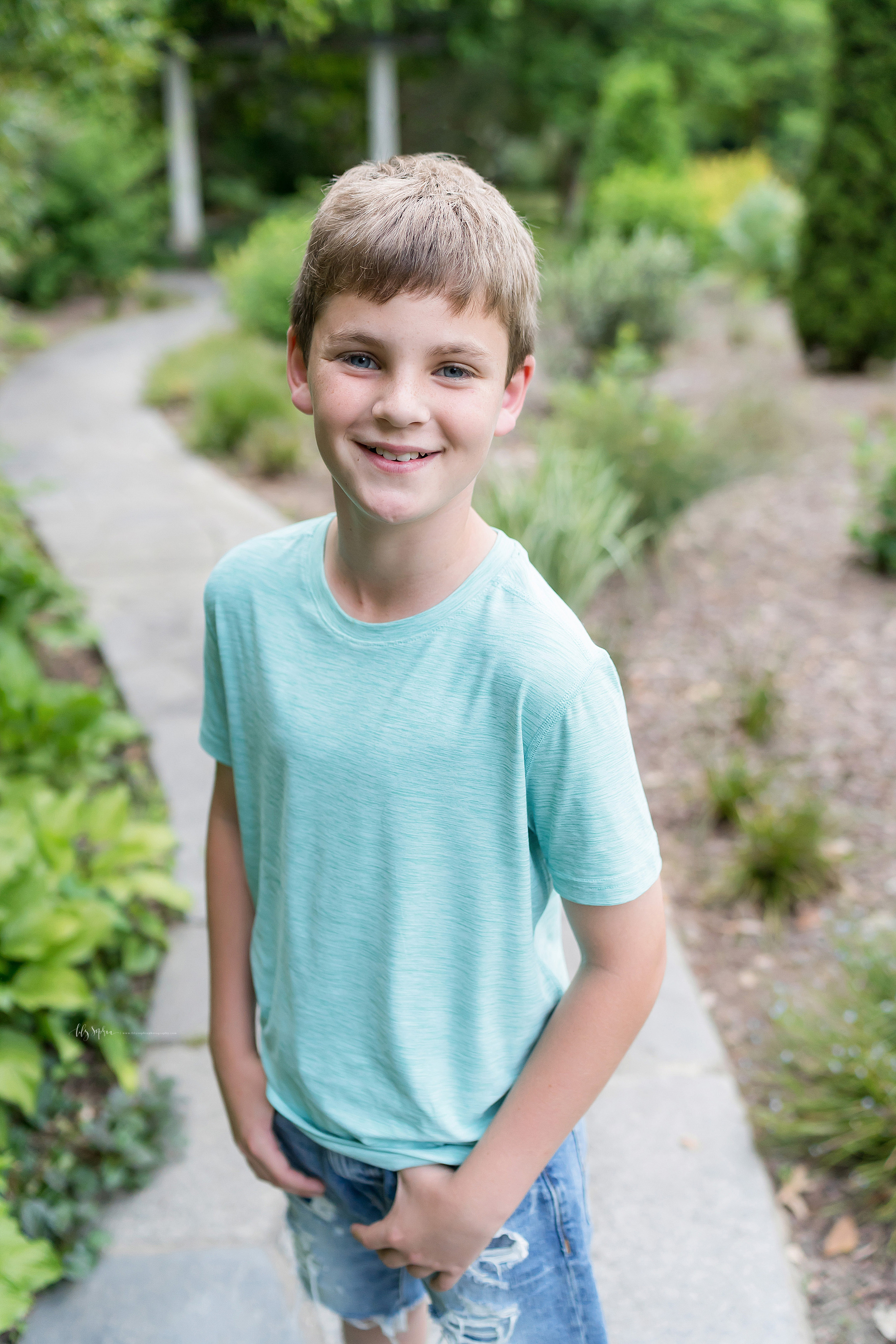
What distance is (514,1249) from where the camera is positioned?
1096 millimetres

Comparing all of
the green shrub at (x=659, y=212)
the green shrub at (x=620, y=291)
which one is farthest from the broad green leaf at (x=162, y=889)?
the green shrub at (x=659, y=212)

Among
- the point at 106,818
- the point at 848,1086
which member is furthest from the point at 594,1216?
the point at 106,818

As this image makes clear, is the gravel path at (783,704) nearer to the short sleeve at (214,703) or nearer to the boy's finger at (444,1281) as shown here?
the boy's finger at (444,1281)

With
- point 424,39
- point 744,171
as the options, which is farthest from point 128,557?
point 424,39

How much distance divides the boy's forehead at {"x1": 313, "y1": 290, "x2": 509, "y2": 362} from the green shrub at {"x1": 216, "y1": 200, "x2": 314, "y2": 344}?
8.46m

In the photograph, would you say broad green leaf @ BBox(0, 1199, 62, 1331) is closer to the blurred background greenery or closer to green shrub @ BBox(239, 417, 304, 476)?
green shrub @ BBox(239, 417, 304, 476)

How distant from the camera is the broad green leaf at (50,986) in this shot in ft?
6.78

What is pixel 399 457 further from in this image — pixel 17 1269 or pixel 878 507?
pixel 878 507

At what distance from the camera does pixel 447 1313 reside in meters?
1.17

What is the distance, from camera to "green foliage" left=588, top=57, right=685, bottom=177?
48.9 feet

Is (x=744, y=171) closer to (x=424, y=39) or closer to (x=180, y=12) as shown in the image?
(x=424, y=39)

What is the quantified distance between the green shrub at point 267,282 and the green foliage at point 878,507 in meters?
5.62

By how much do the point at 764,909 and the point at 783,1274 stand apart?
1.18 meters

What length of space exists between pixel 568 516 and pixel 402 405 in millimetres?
3179
